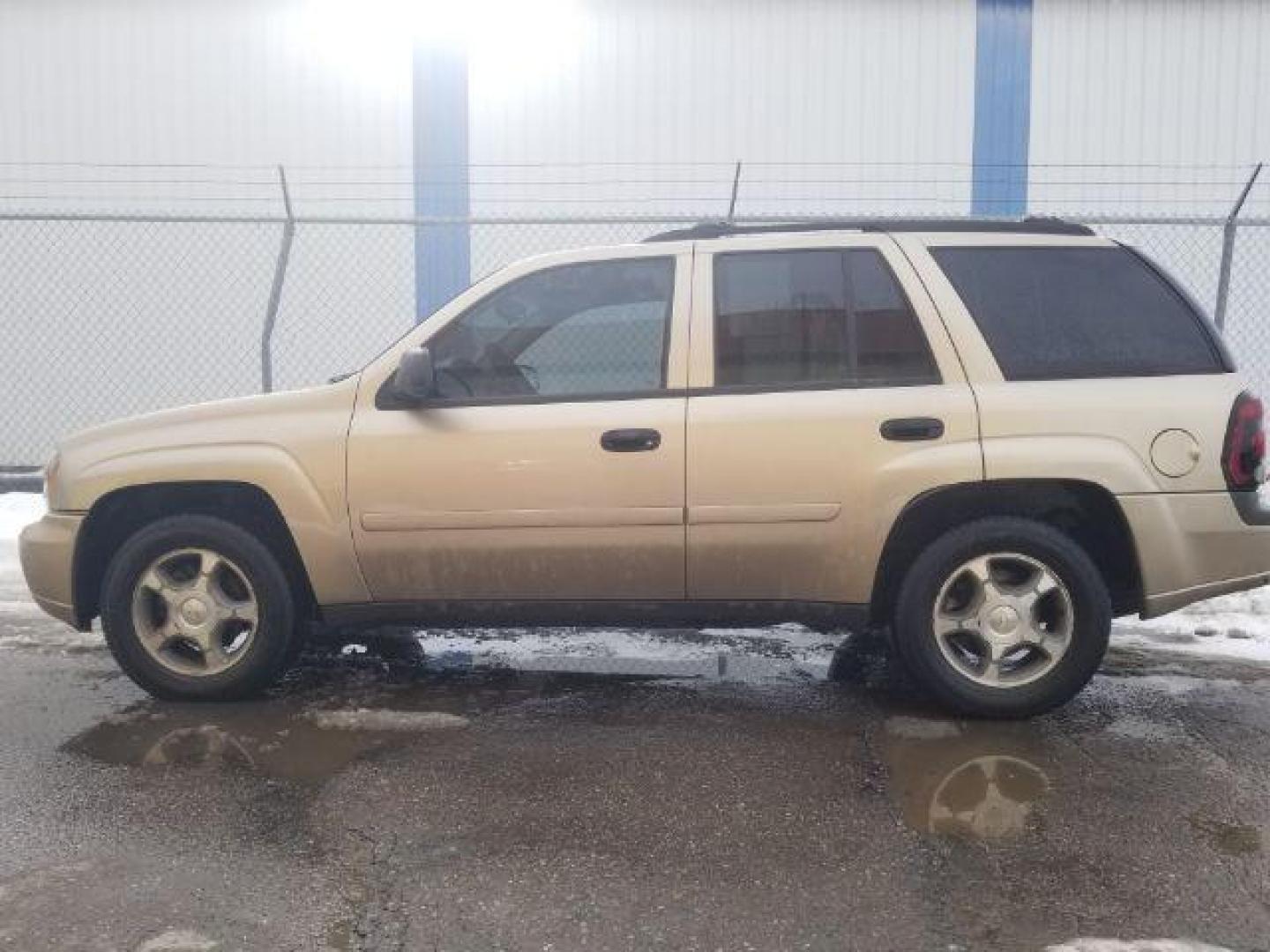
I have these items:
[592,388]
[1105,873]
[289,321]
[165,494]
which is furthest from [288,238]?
[1105,873]

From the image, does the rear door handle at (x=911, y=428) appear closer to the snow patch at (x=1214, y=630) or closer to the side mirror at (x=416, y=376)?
the side mirror at (x=416, y=376)

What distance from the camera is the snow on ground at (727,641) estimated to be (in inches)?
197

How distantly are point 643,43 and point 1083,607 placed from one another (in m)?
9.05

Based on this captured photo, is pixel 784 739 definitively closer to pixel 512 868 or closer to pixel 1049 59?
pixel 512 868

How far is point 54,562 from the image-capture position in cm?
428

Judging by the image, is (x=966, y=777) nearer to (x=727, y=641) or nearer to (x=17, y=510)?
(x=727, y=641)

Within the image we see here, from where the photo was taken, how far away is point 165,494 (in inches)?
170

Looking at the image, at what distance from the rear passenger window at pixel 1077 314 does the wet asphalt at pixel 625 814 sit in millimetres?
1298

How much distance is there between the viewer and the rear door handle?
12.7 feet

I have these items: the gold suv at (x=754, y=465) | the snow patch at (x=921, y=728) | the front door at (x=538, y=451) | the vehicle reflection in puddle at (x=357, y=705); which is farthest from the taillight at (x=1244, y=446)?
the front door at (x=538, y=451)

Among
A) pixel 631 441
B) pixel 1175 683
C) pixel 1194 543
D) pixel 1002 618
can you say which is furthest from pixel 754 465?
pixel 1175 683

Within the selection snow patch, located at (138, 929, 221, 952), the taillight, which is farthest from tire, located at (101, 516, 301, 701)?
the taillight

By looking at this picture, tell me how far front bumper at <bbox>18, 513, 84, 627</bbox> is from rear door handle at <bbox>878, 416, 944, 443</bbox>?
3.03 meters

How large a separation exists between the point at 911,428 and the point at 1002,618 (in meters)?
0.75
